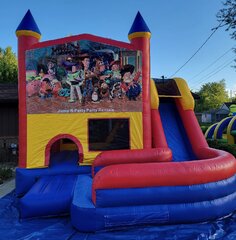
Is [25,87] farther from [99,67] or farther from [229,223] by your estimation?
[229,223]

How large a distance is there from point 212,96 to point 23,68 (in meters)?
49.2

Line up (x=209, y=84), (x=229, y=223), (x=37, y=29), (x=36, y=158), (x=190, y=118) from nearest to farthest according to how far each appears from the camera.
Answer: (x=229, y=223) < (x=36, y=158) < (x=37, y=29) < (x=190, y=118) < (x=209, y=84)

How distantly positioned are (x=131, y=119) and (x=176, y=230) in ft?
9.23

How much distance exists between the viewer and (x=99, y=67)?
19.2ft

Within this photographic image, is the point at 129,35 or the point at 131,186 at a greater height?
the point at 129,35

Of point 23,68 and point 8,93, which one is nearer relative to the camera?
point 23,68

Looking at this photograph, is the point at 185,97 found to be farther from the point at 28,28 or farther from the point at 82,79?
the point at 28,28

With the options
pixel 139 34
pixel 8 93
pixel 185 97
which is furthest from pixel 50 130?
pixel 8 93

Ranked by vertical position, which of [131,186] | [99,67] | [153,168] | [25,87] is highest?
[99,67]

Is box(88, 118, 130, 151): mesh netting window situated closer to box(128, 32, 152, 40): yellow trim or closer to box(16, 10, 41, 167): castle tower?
box(16, 10, 41, 167): castle tower

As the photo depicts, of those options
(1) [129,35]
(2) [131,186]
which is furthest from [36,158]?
(1) [129,35]

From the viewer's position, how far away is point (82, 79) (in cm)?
581

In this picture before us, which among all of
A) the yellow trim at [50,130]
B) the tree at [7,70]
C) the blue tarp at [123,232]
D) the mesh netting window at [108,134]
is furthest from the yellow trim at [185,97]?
the tree at [7,70]

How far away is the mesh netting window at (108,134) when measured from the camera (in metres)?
5.80
